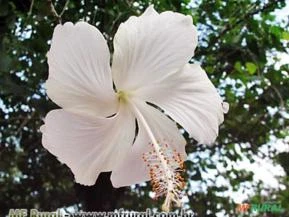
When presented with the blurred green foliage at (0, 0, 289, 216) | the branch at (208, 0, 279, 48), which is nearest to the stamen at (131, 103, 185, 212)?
the blurred green foliage at (0, 0, 289, 216)

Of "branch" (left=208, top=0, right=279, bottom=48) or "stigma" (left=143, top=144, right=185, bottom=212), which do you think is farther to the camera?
"branch" (left=208, top=0, right=279, bottom=48)

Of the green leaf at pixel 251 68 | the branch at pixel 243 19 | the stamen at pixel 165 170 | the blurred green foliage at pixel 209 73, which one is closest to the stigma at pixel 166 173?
the stamen at pixel 165 170

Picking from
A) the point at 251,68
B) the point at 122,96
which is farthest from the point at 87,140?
the point at 251,68

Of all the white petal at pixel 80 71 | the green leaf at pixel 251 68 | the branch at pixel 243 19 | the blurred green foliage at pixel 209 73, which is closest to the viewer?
the white petal at pixel 80 71

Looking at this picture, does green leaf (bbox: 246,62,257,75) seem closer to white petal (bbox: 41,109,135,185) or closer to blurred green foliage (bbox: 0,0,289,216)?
blurred green foliage (bbox: 0,0,289,216)

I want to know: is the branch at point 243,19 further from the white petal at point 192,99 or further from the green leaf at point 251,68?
the white petal at point 192,99
